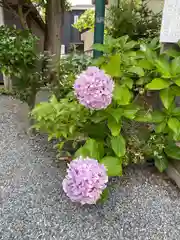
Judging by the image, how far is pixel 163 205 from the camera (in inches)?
54.6

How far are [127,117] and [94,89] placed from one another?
32 centimetres

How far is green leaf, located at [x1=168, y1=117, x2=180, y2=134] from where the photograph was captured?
140 cm

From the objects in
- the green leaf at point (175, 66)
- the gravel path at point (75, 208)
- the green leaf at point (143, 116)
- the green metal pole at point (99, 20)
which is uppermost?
the green metal pole at point (99, 20)

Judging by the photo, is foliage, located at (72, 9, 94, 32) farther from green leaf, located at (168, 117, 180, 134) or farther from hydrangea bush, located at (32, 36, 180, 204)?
green leaf, located at (168, 117, 180, 134)

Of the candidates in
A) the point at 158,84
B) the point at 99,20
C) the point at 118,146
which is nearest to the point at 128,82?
the point at 158,84

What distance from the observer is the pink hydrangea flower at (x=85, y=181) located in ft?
3.66

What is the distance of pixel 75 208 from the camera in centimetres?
133

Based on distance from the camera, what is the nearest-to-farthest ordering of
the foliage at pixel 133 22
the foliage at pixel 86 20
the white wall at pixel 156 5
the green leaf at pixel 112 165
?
the green leaf at pixel 112 165, the foliage at pixel 133 22, the white wall at pixel 156 5, the foliage at pixel 86 20

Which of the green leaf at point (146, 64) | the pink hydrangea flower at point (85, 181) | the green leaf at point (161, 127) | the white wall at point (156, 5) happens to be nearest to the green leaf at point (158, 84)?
the green leaf at point (146, 64)

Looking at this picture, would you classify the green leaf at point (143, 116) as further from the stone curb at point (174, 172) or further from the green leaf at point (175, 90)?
the stone curb at point (174, 172)

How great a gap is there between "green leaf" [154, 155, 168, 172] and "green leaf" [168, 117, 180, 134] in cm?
28

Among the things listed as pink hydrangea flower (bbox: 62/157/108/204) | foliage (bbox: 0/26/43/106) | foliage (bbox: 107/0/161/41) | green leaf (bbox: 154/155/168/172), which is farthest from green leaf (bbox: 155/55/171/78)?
foliage (bbox: 107/0/161/41)

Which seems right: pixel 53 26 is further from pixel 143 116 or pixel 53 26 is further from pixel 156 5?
pixel 143 116

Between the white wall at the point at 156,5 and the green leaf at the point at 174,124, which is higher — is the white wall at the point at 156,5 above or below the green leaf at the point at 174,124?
above
